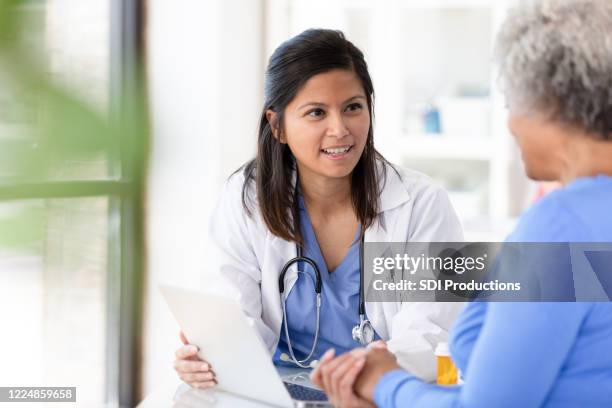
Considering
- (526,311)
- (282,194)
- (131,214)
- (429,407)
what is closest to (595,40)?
(526,311)

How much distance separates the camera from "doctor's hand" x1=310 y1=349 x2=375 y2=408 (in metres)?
1.04

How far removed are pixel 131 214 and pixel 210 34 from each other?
2.43m

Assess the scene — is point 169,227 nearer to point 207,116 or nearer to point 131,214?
point 207,116

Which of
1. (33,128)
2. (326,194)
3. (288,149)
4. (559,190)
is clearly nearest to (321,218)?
→ (326,194)

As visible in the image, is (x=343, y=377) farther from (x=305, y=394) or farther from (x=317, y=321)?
(x=317, y=321)

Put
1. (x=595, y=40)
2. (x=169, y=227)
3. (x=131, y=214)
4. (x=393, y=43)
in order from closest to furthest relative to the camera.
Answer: (x=131, y=214) → (x=595, y=40) → (x=169, y=227) → (x=393, y=43)

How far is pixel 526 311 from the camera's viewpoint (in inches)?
32.9

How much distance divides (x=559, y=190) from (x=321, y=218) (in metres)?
0.92

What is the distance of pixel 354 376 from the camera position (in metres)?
1.04

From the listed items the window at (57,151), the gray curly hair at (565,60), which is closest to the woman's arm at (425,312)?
the gray curly hair at (565,60)

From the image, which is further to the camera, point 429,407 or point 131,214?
point 429,407

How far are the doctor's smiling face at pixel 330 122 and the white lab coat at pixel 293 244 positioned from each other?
14cm

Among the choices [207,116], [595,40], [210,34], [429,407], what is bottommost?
[429,407]

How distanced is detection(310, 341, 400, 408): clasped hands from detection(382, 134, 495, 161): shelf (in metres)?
2.02
